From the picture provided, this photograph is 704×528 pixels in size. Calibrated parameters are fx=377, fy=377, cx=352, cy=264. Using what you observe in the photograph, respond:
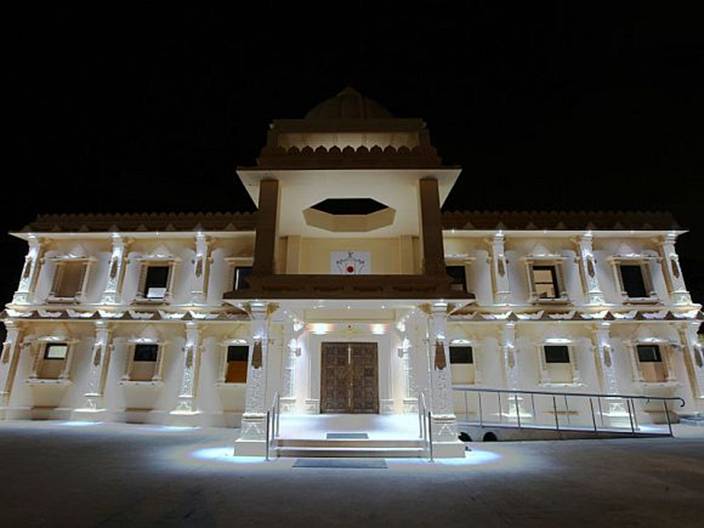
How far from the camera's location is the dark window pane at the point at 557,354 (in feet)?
49.7

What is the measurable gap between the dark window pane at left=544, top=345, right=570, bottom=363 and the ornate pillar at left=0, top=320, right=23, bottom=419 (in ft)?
70.7

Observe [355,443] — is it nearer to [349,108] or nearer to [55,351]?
[349,108]

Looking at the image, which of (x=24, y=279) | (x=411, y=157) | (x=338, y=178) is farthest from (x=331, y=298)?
(x=24, y=279)

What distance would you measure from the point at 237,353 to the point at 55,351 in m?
7.77

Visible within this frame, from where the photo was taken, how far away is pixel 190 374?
14867 millimetres

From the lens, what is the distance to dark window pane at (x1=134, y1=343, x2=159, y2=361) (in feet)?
51.3

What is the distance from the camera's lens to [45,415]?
14875 mm

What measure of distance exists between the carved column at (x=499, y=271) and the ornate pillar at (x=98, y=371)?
1599cm

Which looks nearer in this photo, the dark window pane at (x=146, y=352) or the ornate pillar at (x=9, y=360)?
the ornate pillar at (x=9, y=360)

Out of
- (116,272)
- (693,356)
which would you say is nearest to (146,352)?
(116,272)

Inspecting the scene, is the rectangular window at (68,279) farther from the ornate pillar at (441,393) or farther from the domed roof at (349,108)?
the ornate pillar at (441,393)

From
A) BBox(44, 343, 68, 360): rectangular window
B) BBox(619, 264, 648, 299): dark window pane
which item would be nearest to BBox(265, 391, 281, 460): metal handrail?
BBox(44, 343, 68, 360): rectangular window

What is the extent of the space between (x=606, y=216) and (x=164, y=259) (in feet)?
63.6

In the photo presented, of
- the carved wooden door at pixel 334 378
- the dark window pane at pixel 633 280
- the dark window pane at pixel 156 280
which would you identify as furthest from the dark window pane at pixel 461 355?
the dark window pane at pixel 156 280
